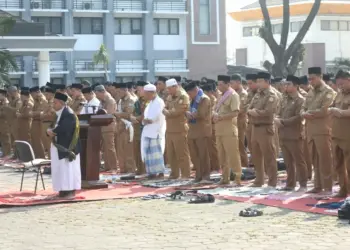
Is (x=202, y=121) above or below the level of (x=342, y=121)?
below

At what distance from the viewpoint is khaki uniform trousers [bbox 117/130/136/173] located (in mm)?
18609

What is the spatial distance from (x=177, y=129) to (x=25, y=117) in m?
7.22

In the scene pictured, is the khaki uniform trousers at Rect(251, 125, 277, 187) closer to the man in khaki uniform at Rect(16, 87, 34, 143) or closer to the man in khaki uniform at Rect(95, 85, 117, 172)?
the man in khaki uniform at Rect(95, 85, 117, 172)

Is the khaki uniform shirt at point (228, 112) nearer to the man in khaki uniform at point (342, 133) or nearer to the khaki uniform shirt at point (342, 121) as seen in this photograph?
the man in khaki uniform at point (342, 133)

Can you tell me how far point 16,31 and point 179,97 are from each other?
16.7 m

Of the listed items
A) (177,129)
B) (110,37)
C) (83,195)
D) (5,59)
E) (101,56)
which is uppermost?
(110,37)

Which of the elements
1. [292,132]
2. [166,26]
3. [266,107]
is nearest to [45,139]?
[266,107]

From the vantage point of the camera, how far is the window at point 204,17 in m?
56.2

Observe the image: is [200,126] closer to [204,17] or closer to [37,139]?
[37,139]

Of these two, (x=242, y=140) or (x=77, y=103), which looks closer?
(x=242, y=140)

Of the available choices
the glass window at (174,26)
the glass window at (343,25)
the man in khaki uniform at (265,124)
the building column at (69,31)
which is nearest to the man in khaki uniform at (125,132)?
the man in khaki uniform at (265,124)

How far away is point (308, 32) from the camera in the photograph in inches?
2347

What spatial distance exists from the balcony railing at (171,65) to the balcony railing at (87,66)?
370 centimetres

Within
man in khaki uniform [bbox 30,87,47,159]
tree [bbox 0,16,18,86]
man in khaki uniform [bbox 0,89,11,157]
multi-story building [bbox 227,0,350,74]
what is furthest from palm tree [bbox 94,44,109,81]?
man in khaki uniform [bbox 30,87,47,159]
